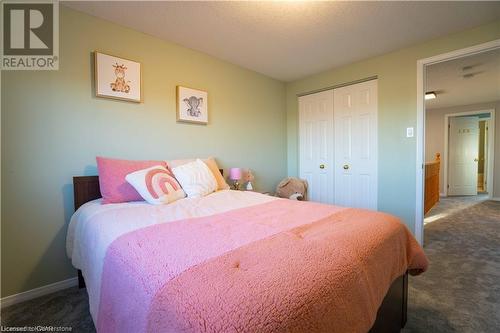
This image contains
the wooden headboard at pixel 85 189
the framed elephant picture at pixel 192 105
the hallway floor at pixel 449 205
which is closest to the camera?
the wooden headboard at pixel 85 189

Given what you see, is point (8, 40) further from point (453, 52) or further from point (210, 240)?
point (453, 52)

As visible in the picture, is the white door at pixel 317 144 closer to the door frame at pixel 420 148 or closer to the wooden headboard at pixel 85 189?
the door frame at pixel 420 148

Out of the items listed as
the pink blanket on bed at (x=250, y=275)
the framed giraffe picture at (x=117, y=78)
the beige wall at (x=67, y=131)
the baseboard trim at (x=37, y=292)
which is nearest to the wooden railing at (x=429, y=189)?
the pink blanket on bed at (x=250, y=275)

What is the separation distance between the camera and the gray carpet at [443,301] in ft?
4.72

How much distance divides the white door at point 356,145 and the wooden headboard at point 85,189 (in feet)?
9.56

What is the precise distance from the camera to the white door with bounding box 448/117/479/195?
18.9ft

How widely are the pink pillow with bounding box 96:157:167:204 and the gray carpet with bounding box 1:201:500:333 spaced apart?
2.59ft

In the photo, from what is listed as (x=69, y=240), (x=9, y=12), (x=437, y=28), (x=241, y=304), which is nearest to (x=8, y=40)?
(x=9, y=12)

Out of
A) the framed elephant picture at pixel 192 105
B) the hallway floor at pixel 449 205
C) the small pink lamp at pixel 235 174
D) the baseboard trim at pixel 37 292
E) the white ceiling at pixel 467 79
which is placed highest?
the white ceiling at pixel 467 79

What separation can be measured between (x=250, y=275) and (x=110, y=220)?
0.98 m

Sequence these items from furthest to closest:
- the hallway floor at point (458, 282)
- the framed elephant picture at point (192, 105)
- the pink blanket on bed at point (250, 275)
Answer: the framed elephant picture at point (192, 105)
the hallway floor at point (458, 282)
the pink blanket on bed at point (250, 275)

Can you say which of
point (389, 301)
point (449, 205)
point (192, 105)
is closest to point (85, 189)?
point (192, 105)

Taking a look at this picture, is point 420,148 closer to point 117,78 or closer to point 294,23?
point 294,23

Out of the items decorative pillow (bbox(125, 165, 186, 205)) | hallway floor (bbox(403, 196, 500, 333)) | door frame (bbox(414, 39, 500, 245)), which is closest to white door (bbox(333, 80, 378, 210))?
door frame (bbox(414, 39, 500, 245))
